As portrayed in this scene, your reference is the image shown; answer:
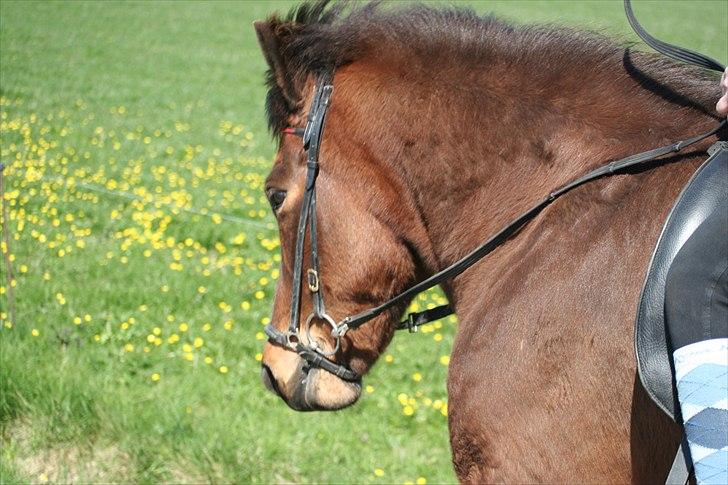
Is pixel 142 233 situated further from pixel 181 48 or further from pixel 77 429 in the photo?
pixel 181 48

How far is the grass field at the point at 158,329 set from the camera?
14.1 feet

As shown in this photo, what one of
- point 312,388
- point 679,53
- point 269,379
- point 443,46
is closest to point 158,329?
point 269,379

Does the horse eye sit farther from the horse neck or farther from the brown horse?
the horse neck

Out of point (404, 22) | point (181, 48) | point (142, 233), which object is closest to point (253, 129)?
point (142, 233)

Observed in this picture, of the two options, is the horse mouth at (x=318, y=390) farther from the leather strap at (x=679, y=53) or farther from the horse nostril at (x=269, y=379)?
the leather strap at (x=679, y=53)

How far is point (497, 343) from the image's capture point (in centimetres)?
224

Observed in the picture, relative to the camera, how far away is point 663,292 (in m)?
1.94

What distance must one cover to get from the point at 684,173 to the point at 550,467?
0.87m

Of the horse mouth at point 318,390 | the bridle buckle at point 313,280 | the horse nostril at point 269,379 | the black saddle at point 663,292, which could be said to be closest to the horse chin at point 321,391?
the horse mouth at point 318,390

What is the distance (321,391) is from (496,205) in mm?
904

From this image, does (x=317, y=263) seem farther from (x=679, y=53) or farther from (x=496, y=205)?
A: (x=679, y=53)

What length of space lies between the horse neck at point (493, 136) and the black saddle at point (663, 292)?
352mm

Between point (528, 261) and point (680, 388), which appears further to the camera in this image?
point (528, 261)

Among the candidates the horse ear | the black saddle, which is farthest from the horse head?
the black saddle
